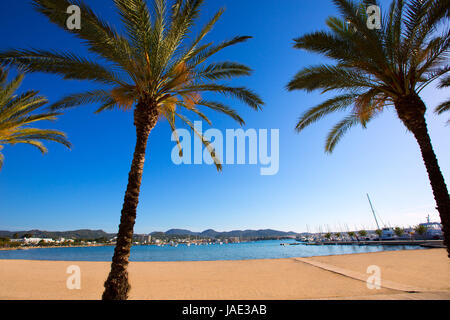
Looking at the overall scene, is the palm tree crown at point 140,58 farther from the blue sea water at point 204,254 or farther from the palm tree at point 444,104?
the blue sea water at point 204,254

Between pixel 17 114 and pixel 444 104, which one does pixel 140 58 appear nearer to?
pixel 17 114

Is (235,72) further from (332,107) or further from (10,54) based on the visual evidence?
(10,54)

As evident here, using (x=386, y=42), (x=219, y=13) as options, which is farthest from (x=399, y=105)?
(x=219, y=13)

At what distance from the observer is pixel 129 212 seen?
18.6ft

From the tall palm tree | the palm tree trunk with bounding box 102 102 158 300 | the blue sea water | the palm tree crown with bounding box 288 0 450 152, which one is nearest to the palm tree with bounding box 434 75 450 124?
the palm tree crown with bounding box 288 0 450 152

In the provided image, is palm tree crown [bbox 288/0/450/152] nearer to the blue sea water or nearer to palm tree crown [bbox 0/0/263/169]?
palm tree crown [bbox 0/0/263/169]

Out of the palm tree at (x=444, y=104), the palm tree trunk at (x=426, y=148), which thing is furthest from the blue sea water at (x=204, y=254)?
the palm tree trunk at (x=426, y=148)

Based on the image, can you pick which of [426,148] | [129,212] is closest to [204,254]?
[129,212]

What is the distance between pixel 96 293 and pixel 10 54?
8.61m

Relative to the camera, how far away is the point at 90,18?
235 inches

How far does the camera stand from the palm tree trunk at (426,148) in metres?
6.21

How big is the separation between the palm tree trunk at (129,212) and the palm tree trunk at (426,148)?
27.4ft

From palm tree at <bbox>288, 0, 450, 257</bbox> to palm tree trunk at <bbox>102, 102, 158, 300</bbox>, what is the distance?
6.09 metres
